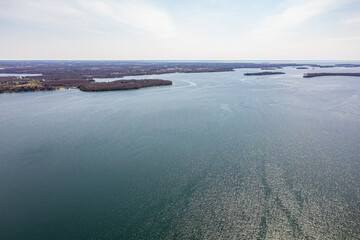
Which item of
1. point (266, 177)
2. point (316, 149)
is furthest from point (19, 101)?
point (316, 149)

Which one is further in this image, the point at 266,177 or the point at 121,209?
the point at 266,177

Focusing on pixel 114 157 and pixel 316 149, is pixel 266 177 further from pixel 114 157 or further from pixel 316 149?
pixel 114 157

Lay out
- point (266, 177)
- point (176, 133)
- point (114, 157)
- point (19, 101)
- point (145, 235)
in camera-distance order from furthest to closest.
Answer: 1. point (19, 101)
2. point (176, 133)
3. point (114, 157)
4. point (266, 177)
5. point (145, 235)

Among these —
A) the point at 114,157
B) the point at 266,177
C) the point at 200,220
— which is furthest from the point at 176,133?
the point at 200,220

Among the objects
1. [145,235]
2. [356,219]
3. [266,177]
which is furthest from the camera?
[266,177]

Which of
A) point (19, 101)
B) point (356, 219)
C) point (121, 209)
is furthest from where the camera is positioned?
point (19, 101)

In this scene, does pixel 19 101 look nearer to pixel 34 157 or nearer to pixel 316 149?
pixel 34 157
